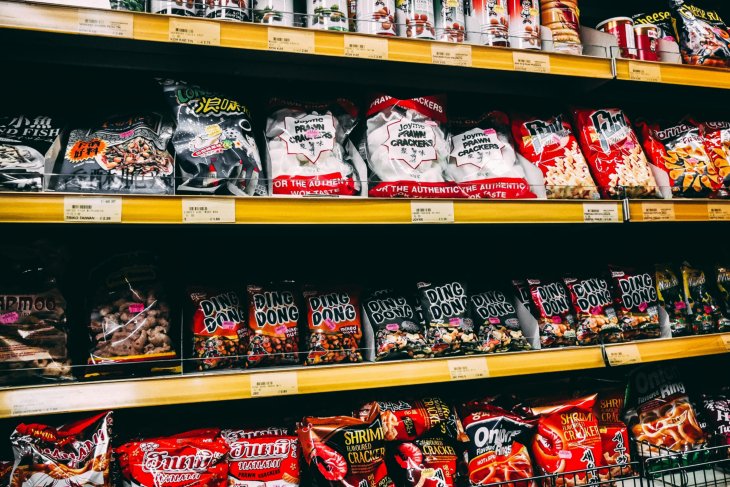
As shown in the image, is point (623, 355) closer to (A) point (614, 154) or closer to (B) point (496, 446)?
(B) point (496, 446)

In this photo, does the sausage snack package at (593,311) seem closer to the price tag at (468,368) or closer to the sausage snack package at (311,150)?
the price tag at (468,368)

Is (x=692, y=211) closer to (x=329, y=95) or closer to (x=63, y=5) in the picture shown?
(x=329, y=95)

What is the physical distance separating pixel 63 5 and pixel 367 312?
100 cm

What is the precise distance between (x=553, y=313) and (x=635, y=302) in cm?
28

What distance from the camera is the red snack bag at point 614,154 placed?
1.59 m

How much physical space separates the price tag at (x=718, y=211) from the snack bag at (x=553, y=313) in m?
0.47

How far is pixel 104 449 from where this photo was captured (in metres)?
1.12

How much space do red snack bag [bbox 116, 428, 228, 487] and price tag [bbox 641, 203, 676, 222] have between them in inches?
49.9

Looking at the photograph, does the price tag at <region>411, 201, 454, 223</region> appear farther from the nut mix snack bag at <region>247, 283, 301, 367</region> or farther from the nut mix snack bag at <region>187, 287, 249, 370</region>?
the nut mix snack bag at <region>187, 287, 249, 370</region>

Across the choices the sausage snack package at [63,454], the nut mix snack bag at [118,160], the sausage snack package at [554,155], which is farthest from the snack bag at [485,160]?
the sausage snack package at [63,454]

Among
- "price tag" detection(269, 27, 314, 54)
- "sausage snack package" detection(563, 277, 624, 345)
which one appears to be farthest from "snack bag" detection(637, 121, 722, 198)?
"price tag" detection(269, 27, 314, 54)

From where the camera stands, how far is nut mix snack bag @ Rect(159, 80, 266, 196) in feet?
4.15

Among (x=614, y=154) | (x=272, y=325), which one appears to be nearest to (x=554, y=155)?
(x=614, y=154)

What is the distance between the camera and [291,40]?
4.10 ft
